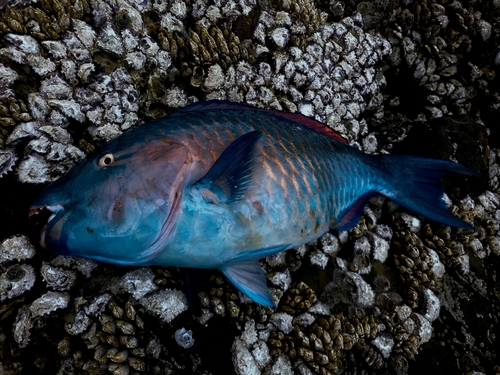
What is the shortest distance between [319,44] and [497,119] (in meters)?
1.79

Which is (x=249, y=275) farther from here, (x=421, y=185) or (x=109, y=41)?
(x=109, y=41)

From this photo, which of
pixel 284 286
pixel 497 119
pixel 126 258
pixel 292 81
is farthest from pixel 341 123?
pixel 126 258

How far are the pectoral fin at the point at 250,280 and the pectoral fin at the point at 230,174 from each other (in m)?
0.35

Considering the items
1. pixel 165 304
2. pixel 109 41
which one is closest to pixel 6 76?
pixel 109 41

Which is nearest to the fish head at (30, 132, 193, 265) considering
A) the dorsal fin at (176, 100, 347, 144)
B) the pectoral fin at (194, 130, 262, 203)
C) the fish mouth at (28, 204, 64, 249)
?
the fish mouth at (28, 204, 64, 249)

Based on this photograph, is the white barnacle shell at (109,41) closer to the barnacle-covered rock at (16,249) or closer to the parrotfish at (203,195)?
the parrotfish at (203,195)

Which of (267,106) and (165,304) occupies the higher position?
(267,106)

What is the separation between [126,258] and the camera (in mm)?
1539

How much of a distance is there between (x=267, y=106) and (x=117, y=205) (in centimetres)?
140

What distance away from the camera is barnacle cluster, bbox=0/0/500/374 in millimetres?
1920

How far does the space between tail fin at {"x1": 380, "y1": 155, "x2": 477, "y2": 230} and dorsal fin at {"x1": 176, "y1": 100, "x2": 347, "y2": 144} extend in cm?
42

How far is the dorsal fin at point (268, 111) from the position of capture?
202cm

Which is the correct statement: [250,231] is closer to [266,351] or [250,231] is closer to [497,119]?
[266,351]

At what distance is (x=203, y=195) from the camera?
1602mm
